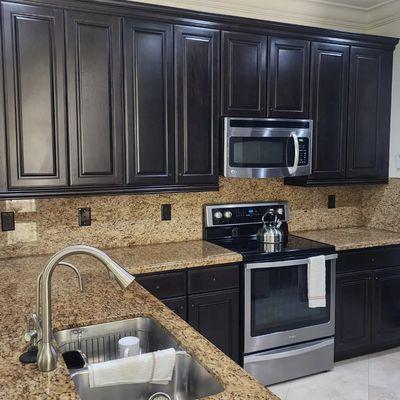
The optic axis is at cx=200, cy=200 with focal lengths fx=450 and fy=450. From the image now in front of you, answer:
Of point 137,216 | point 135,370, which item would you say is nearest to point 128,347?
point 135,370

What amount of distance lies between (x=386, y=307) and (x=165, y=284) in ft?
6.20

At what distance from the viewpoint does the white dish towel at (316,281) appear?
3.09 metres

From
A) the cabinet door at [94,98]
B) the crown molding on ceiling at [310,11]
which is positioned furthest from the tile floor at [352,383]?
the crown molding on ceiling at [310,11]

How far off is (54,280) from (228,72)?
1.79 m

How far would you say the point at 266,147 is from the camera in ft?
10.6

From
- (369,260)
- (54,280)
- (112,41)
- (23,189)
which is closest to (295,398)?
(369,260)

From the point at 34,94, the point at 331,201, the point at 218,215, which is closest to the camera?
the point at 34,94

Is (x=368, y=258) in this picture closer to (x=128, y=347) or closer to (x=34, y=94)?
(x=128, y=347)

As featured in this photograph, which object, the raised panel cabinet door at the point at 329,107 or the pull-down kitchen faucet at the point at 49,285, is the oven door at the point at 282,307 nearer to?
the raised panel cabinet door at the point at 329,107

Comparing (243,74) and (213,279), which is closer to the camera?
(213,279)

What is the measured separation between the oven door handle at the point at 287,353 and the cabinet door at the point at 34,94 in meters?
1.70

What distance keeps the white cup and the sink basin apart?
0.10 metres

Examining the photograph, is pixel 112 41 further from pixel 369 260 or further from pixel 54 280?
pixel 369 260

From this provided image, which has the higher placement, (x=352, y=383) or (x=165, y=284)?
(x=165, y=284)
